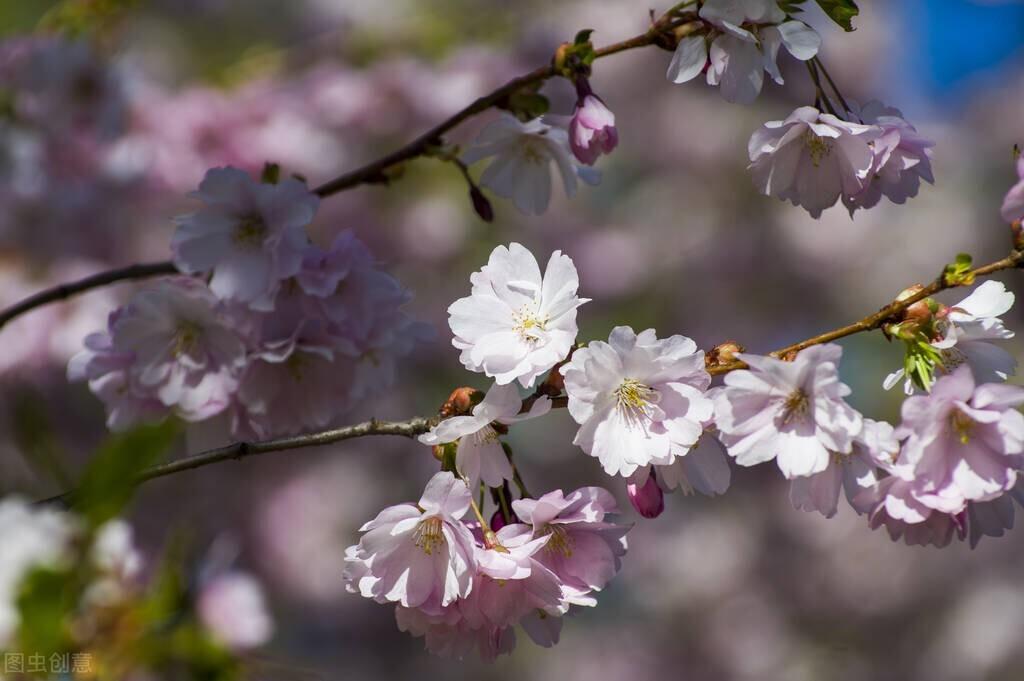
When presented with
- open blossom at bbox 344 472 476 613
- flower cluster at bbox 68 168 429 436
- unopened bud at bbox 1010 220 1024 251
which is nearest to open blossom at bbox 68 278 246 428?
flower cluster at bbox 68 168 429 436

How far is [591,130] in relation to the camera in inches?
45.8

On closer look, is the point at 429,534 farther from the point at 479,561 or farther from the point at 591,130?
the point at 591,130

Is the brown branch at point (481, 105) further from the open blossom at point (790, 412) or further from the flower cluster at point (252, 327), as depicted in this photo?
the open blossom at point (790, 412)

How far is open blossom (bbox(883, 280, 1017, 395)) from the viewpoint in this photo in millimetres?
904

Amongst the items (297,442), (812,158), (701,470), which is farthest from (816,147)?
(297,442)

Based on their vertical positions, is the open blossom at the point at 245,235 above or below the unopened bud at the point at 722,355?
below

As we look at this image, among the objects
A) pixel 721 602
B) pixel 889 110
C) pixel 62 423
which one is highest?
pixel 889 110

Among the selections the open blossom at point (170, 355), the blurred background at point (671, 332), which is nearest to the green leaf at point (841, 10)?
the open blossom at point (170, 355)

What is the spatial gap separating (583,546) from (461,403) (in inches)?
6.8

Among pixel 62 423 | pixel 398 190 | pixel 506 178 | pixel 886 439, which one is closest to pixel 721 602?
pixel 398 190

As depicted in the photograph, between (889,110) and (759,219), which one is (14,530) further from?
(759,219)

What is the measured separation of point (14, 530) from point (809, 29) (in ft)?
2.65

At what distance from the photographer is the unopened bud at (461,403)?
3.12ft

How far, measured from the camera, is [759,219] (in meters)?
4.28
